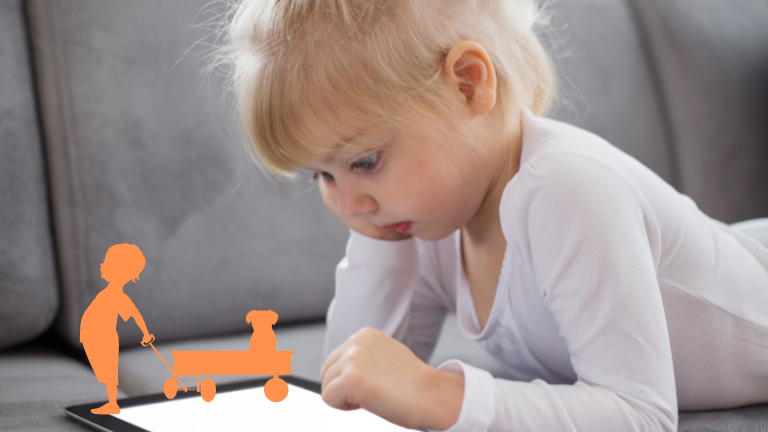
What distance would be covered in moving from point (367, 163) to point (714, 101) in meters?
1.12

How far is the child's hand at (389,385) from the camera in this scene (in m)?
0.42

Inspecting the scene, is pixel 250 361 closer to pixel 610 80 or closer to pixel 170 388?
pixel 170 388

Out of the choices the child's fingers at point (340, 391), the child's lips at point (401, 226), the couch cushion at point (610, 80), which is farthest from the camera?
the couch cushion at point (610, 80)

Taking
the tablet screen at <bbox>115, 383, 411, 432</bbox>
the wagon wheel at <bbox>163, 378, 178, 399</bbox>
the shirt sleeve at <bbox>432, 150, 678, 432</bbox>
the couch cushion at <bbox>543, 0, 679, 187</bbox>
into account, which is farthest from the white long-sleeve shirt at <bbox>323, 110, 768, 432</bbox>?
the couch cushion at <bbox>543, 0, 679, 187</bbox>

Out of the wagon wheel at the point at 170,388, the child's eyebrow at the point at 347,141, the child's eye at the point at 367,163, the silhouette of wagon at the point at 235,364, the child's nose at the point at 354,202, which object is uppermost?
the child's eyebrow at the point at 347,141

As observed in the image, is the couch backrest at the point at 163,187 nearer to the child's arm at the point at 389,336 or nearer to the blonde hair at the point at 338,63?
the child's arm at the point at 389,336

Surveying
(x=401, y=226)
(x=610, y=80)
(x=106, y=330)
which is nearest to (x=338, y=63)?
(x=401, y=226)

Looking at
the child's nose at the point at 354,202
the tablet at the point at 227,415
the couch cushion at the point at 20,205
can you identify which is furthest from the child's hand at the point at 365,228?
the couch cushion at the point at 20,205

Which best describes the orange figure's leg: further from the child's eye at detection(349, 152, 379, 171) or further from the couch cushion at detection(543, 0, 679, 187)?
the couch cushion at detection(543, 0, 679, 187)

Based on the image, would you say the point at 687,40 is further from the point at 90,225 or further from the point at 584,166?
the point at 90,225

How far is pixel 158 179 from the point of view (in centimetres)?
83

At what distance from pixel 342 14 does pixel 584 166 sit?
0.26 meters

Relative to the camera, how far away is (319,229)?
0.97 metres

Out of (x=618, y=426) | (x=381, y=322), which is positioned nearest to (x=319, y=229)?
(x=381, y=322)
